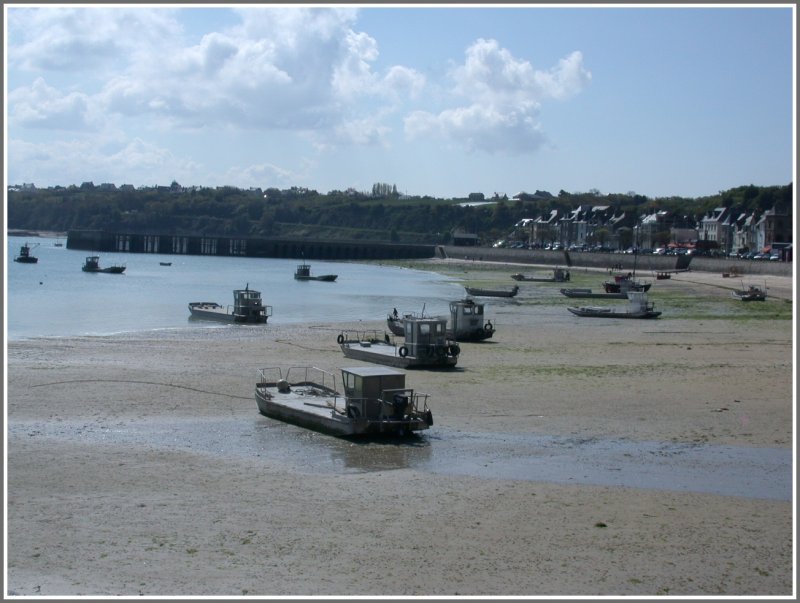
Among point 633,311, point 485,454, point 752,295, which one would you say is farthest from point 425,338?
point 752,295

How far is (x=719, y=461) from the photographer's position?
19.3 meters

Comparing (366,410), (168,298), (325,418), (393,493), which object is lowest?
(168,298)

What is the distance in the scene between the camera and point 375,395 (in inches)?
859

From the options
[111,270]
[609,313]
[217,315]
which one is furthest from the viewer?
[111,270]

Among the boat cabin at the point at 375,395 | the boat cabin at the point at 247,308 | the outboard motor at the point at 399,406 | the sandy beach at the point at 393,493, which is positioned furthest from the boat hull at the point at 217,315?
the outboard motor at the point at 399,406

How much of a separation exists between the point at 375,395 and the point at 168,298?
58303 millimetres

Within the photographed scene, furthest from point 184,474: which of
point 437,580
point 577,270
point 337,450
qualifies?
point 577,270

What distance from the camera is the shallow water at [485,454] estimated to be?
1792cm

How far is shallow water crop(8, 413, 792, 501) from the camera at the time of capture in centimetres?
1792

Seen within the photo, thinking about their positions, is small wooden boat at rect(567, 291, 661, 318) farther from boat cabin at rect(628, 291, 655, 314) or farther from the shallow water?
the shallow water

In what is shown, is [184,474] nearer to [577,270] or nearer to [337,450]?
[337,450]

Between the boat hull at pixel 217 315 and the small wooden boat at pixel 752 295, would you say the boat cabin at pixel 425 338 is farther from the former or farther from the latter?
the small wooden boat at pixel 752 295

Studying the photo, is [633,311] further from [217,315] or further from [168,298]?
[168,298]

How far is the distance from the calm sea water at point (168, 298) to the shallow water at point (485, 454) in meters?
24.8
